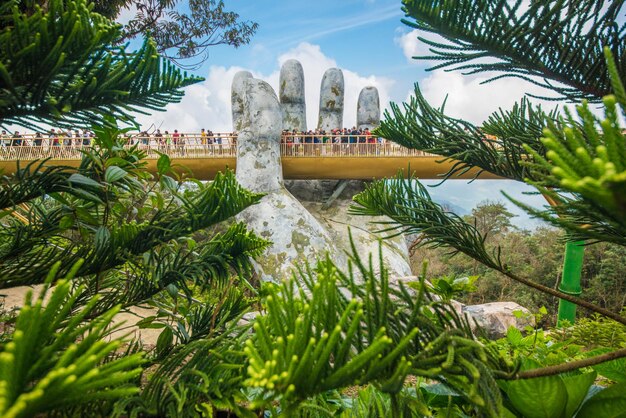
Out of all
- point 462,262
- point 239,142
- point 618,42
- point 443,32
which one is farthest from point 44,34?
point 462,262

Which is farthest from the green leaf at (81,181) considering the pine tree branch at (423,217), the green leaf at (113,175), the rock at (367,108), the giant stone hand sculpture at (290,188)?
the rock at (367,108)

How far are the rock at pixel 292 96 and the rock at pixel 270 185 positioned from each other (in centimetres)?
284

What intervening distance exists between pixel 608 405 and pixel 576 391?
0.24ft

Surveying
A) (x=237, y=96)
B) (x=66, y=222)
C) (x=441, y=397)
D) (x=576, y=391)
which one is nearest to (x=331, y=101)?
(x=237, y=96)

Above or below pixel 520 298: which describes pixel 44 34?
above

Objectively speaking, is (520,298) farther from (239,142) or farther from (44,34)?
(44,34)

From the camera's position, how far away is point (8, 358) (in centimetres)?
35

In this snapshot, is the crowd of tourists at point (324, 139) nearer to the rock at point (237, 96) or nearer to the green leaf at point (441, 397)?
the rock at point (237, 96)

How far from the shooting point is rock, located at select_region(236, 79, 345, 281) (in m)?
7.48

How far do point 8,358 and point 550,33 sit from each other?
125cm

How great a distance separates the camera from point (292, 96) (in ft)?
38.4

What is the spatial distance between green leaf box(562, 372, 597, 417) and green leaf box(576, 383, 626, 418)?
0.10ft

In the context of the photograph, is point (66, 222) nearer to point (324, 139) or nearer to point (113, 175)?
point (113, 175)

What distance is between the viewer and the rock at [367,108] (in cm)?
1189
